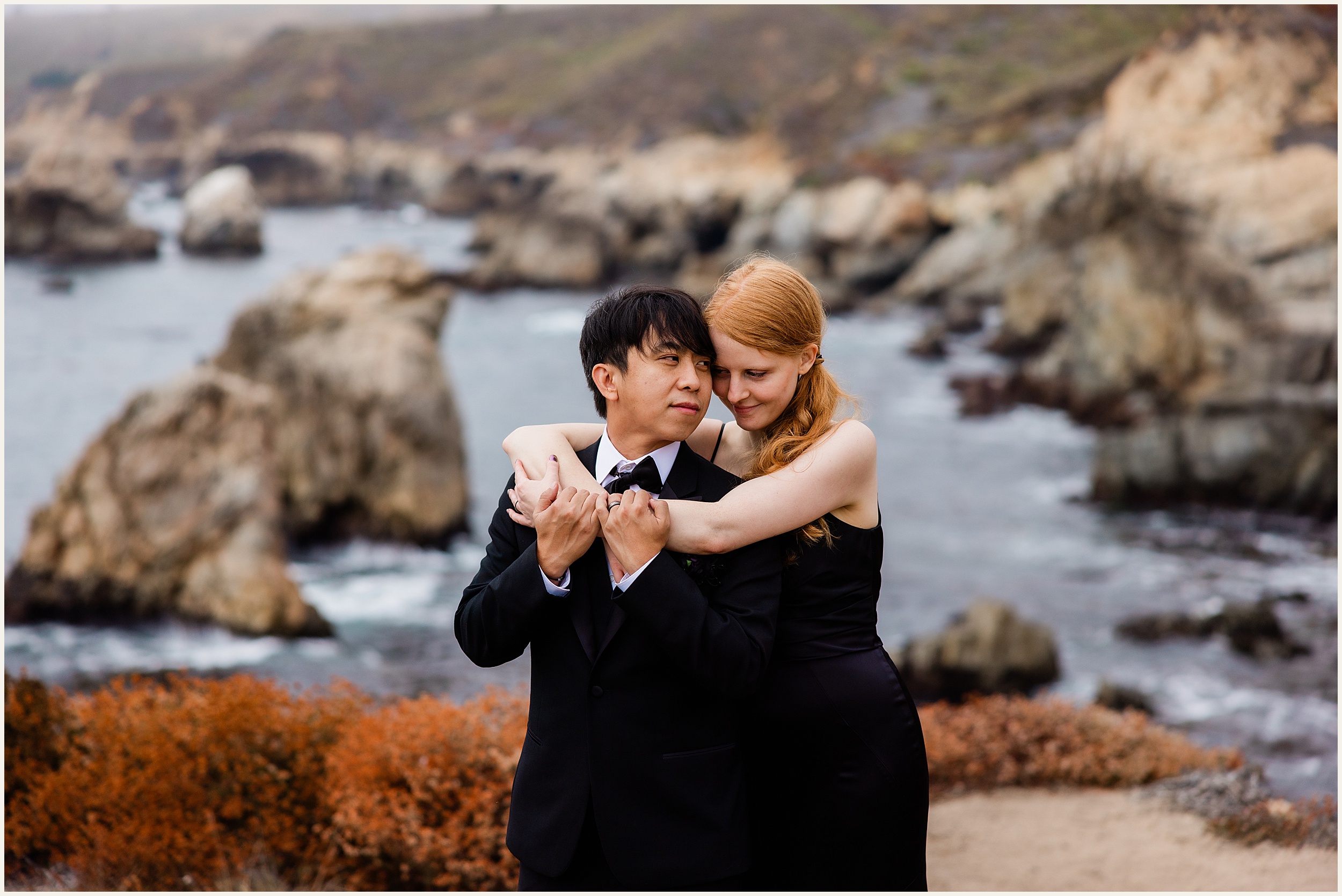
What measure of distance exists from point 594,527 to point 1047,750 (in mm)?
7176

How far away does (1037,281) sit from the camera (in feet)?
136

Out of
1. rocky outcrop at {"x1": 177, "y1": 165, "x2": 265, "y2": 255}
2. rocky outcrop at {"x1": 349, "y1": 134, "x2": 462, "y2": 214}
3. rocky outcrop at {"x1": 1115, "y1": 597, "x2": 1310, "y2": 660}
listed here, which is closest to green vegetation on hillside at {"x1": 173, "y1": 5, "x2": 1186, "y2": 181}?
rocky outcrop at {"x1": 349, "y1": 134, "x2": 462, "y2": 214}

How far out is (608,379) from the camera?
322 cm

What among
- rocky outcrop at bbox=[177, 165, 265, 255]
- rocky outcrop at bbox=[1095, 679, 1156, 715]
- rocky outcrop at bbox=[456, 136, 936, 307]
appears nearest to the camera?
rocky outcrop at bbox=[1095, 679, 1156, 715]

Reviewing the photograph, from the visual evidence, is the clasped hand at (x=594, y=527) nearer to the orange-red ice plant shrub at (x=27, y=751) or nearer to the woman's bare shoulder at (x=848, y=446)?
the woman's bare shoulder at (x=848, y=446)

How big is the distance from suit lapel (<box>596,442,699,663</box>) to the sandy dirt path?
4716 millimetres

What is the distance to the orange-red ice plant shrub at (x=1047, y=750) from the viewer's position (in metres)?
8.83

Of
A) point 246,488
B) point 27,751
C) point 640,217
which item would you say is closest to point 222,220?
point 640,217

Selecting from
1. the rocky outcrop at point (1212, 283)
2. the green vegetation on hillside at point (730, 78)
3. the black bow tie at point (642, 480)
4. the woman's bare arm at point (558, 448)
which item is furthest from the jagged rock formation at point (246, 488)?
the green vegetation on hillside at point (730, 78)

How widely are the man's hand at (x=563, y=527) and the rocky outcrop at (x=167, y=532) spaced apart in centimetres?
1491

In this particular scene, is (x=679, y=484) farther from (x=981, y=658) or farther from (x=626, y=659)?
(x=981, y=658)

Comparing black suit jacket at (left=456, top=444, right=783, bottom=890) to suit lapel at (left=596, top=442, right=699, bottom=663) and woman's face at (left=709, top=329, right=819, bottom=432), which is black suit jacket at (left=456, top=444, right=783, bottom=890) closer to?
suit lapel at (left=596, top=442, right=699, bottom=663)

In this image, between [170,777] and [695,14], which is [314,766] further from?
[695,14]

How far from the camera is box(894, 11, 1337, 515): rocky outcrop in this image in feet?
75.2
